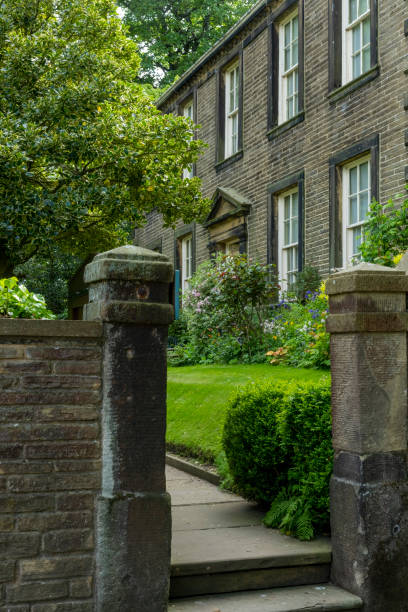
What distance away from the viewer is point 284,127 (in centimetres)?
1498

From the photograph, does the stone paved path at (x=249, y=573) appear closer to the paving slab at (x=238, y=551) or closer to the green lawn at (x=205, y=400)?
the paving slab at (x=238, y=551)

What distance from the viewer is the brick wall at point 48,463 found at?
384cm

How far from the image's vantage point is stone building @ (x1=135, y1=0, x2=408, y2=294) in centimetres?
1174

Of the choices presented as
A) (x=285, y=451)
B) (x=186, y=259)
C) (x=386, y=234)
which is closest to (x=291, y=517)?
(x=285, y=451)

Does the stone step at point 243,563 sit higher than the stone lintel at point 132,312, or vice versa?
the stone lintel at point 132,312

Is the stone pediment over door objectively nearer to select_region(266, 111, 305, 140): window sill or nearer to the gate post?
select_region(266, 111, 305, 140): window sill

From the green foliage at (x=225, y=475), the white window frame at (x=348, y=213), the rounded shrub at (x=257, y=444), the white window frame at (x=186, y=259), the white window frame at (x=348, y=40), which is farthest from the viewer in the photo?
the white window frame at (x=186, y=259)

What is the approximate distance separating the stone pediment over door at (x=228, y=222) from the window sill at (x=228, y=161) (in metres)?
0.72

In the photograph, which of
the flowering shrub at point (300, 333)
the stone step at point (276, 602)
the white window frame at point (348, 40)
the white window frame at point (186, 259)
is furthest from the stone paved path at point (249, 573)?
the white window frame at point (186, 259)

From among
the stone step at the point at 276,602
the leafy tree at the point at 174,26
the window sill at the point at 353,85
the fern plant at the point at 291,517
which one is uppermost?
the leafy tree at the point at 174,26

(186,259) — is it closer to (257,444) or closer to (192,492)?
(192,492)

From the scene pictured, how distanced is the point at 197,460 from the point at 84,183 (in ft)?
21.1

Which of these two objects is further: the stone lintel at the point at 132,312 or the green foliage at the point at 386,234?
the green foliage at the point at 386,234

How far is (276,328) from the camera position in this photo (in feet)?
41.5
